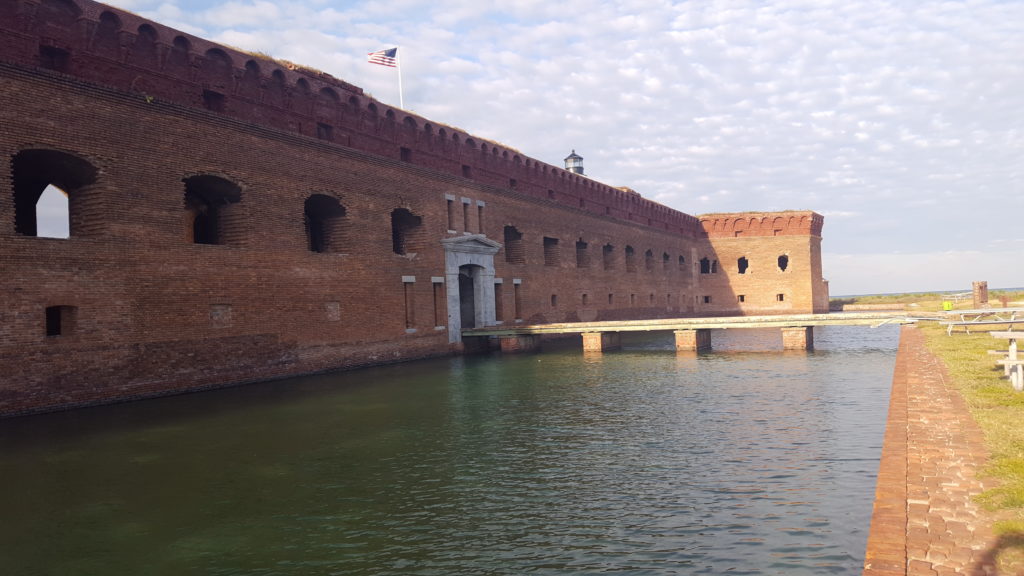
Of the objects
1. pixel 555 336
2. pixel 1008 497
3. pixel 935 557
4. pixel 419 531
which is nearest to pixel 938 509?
pixel 1008 497

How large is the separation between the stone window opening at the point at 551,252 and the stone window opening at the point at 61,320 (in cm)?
1866

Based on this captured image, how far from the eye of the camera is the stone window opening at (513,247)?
25.9 metres

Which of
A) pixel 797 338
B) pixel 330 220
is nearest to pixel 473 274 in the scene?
pixel 330 220

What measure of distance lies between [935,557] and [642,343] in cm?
2108

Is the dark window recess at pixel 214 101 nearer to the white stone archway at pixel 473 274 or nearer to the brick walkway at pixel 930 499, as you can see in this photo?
the white stone archway at pixel 473 274

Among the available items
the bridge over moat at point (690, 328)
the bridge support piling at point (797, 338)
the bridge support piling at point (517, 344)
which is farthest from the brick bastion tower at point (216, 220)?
the bridge support piling at point (797, 338)

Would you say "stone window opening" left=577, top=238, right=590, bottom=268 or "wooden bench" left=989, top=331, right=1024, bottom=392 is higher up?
"stone window opening" left=577, top=238, right=590, bottom=268

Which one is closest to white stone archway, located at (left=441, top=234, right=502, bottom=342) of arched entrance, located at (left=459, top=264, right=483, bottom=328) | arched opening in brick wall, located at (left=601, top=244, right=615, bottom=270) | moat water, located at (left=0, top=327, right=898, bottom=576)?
arched entrance, located at (left=459, top=264, right=483, bottom=328)

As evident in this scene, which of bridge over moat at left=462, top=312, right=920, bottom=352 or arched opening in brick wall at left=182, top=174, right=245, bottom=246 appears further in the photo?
bridge over moat at left=462, top=312, right=920, bottom=352

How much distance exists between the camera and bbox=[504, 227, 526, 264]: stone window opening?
25.9 metres

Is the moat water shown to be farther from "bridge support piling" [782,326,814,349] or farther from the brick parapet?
"bridge support piling" [782,326,814,349]

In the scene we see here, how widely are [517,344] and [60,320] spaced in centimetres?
1264

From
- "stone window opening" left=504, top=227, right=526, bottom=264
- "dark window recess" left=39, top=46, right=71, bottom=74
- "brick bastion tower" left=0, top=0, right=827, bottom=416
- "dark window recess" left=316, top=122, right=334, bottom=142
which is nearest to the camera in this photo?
"brick bastion tower" left=0, top=0, right=827, bottom=416

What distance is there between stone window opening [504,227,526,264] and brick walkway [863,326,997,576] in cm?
1878
